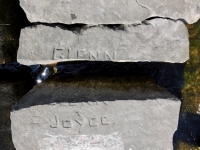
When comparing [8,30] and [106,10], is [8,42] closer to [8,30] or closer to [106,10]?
[8,30]

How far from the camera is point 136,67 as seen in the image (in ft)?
6.89

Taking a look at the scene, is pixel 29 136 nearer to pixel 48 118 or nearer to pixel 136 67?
pixel 48 118

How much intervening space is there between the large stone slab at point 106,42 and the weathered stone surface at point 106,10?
5cm

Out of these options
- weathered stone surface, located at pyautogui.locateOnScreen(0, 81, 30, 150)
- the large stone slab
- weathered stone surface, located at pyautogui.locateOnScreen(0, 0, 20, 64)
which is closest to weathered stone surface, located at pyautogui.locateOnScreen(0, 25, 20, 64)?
weathered stone surface, located at pyautogui.locateOnScreen(0, 0, 20, 64)

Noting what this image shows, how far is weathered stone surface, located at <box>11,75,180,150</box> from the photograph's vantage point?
1.52 metres

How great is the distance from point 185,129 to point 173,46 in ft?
3.68

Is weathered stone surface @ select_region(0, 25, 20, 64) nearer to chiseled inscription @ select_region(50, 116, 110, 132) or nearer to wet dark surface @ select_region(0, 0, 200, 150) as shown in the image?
wet dark surface @ select_region(0, 0, 200, 150)

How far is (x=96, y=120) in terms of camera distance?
1553mm

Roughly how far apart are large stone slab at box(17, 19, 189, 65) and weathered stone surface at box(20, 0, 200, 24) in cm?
5

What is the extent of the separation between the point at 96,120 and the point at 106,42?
47 centimetres

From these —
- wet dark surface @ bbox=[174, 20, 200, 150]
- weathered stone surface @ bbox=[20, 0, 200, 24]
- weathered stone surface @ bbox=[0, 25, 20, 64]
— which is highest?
weathered stone surface @ bbox=[20, 0, 200, 24]

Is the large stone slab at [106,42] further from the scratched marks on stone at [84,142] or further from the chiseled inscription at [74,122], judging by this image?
the scratched marks on stone at [84,142]

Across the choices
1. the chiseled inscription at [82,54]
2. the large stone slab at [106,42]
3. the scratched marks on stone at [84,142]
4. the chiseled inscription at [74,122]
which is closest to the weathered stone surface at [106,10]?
the large stone slab at [106,42]

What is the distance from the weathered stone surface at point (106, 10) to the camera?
1469 millimetres
